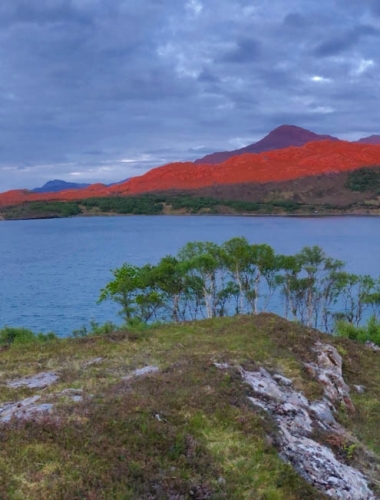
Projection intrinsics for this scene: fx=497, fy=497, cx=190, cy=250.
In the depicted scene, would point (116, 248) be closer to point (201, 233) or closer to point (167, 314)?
point (201, 233)

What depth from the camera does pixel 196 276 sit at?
1441 inches

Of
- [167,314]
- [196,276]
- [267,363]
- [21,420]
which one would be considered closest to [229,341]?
[267,363]

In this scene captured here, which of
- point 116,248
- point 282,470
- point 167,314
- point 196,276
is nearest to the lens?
point 282,470

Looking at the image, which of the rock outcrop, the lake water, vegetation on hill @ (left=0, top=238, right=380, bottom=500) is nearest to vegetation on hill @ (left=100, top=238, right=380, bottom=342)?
the lake water

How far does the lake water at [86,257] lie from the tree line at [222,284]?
29.3 feet

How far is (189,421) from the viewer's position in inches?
356

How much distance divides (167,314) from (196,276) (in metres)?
7.08

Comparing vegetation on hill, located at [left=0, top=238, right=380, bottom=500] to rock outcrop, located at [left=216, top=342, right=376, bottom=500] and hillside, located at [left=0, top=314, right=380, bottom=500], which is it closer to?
hillside, located at [left=0, top=314, right=380, bottom=500]

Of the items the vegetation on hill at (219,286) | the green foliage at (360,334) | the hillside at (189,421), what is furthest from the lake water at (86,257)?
the hillside at (189,421)

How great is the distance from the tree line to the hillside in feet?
39.9

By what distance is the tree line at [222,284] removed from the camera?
115 feet

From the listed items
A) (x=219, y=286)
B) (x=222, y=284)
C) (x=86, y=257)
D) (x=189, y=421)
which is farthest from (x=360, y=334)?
(x=86, y=257)

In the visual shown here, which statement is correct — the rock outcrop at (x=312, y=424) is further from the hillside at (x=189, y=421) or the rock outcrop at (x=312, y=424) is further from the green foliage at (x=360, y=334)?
the green foliage at (x=360, y=334)

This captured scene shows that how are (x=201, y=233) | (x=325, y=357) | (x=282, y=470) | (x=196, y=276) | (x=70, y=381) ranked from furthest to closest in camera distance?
(x=201, y=233) < (x=196, y=276) < (x=325, y=357) < (x=70, y=381) < (x=282, y=470)
